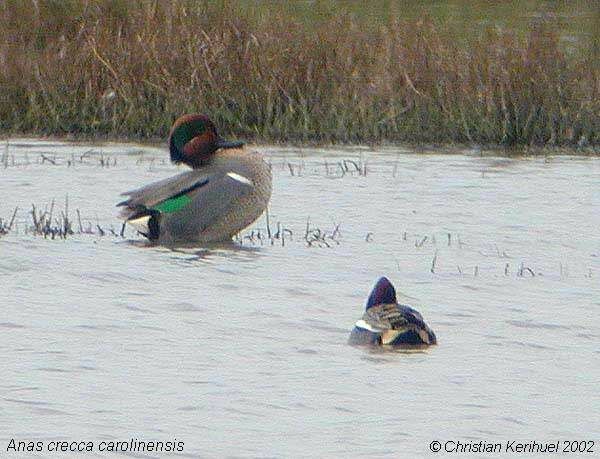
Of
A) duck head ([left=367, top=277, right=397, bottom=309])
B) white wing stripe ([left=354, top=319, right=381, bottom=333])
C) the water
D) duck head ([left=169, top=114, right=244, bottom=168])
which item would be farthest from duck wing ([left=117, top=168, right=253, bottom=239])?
white wing stripe ([left=354, top=319, right=381, bottom=333])

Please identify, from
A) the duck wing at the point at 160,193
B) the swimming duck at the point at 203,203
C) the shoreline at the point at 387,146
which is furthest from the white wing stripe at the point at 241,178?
the shoreline at the point at 387,146

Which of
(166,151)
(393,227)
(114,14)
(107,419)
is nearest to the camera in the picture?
(107,419)

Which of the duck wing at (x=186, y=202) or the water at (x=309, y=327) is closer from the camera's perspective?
the water at (x=309, y=327)

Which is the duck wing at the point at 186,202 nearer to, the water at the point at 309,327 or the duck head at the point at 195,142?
the water at the point at 309,327

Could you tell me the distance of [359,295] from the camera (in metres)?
8.95

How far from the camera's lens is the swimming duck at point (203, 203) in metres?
10.5

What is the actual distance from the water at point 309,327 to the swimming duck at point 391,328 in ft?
0.24

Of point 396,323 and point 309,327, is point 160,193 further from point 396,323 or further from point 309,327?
point 396,323

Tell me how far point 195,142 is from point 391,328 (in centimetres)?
368

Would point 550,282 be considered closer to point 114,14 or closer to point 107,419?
point 107,419

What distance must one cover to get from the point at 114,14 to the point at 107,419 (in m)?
11.4

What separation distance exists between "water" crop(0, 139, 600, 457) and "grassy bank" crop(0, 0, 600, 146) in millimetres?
2619

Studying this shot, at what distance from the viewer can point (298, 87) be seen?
15.9 meters

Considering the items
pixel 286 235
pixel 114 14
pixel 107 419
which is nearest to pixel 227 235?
pixel 286 235
